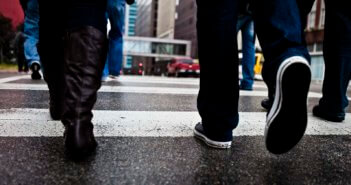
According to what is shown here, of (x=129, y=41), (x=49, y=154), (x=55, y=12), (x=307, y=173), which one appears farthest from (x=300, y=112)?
(x=129, y=41)

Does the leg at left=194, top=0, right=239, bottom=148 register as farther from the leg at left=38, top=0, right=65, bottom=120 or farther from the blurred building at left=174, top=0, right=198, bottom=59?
the blurred building at left=174, top=0, right=198, bottom=59

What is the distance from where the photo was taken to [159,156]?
141 centimetres

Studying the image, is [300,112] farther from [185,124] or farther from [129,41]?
[129,41]

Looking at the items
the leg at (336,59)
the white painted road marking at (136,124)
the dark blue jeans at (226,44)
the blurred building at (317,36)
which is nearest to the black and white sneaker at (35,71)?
the white painted road marking at (136,124)

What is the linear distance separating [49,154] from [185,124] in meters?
0.91

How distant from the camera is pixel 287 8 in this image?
155cm

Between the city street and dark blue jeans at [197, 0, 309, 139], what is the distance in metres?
0.16

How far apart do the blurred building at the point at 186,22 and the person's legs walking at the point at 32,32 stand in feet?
223

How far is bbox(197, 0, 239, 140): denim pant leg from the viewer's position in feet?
5.16

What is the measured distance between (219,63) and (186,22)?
88.0m

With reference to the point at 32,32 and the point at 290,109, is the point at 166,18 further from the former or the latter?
the point at 290,109

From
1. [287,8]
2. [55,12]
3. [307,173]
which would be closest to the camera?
[307,173]

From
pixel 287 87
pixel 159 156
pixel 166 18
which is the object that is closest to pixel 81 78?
pixel 159 156

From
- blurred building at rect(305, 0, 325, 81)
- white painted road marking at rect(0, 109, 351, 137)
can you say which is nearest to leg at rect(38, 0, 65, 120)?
white painted road marking at rect(0, 109, 351, 137)
